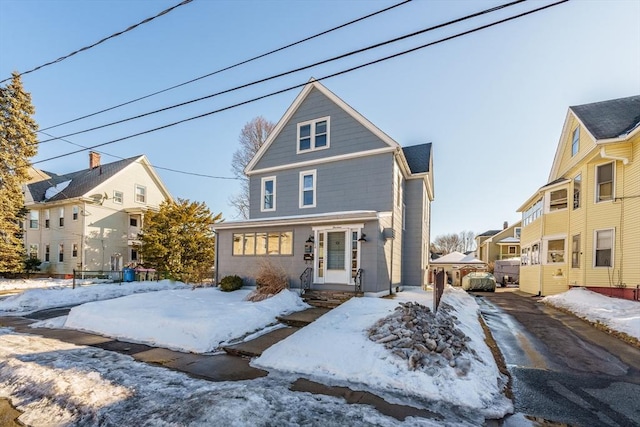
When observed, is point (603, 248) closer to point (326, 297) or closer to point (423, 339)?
point (326, 297)

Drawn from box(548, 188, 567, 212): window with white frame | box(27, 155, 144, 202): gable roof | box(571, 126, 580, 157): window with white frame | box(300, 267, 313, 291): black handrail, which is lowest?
box(300, 267, 313, 291): black handrail

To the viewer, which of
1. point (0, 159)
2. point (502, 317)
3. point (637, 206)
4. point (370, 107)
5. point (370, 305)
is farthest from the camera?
point (0, 159)

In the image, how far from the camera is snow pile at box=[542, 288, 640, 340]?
778 cm

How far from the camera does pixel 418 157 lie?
15.8 meters

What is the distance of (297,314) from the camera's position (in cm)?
862

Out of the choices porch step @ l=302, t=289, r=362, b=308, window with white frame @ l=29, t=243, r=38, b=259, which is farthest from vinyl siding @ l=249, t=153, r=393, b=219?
window with white frame @ l=29, t=243, r=38, b=259

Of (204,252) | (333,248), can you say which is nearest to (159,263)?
(204,252)

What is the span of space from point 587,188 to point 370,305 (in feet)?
38.8

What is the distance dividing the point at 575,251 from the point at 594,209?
2253 millimetres

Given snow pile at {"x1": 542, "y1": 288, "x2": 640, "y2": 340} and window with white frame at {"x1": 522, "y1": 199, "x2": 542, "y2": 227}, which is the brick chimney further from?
window with white frame at {"x1": 522, "y1": 199, "x2": 542, "y2": 227}

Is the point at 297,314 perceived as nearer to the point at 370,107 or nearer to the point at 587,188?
the point at 370,107

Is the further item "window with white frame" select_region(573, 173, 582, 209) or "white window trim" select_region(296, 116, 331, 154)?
"window with white frame" select_region(573, 173, 582, 209)

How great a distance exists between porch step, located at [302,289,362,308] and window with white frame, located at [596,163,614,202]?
11.1 metres

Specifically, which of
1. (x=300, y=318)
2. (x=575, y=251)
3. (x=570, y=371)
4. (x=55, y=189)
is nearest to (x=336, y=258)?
(x=300, y=318)
